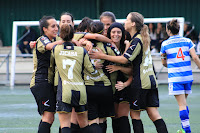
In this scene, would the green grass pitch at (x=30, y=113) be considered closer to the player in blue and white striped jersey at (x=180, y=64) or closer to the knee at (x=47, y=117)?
the player in blue and white striped jersey at (x=180, y=64)

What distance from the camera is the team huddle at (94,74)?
5656 mm

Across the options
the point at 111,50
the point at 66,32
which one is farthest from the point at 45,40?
the point at 111,50

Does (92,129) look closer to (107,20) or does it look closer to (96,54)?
(96,54)

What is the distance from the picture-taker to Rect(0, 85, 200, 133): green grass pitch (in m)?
8.00

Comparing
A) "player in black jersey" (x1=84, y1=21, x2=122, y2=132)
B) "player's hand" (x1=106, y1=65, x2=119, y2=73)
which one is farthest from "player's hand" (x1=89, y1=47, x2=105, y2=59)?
"player's hand" (x1=106, y1=65, x2=119, y2=73)

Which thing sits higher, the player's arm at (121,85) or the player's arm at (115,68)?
the player's arm at (115,68)

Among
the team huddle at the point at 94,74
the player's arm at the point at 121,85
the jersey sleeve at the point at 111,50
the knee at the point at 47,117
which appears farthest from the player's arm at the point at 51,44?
the player's arm at the point at 121,85

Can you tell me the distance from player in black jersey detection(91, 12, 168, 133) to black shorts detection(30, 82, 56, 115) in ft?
3.70

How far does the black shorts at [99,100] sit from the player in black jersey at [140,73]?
34cm

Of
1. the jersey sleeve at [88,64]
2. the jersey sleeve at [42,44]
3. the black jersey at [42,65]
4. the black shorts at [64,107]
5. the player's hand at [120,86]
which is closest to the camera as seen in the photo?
the black shorts at [64,107]

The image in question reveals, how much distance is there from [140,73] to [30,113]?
4.32 m

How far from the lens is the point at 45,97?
240 inches

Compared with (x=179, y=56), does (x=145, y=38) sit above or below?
above

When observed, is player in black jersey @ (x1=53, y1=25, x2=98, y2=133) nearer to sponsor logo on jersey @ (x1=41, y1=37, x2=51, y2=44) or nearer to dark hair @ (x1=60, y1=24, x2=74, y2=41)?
dark hair @ (x1=60, y1=24, x2=74, y2=41)
